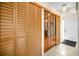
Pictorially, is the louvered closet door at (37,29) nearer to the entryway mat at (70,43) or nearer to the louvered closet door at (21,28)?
the louvered closet door at (21,28)

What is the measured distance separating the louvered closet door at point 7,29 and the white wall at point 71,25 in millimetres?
881

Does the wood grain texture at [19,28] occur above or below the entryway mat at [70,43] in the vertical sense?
above

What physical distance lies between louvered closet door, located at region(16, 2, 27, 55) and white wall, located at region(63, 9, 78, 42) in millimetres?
706

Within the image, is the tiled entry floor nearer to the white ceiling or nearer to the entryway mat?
the entryway mat

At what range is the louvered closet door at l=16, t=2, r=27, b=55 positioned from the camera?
1.69m

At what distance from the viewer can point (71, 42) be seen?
1.83 meters

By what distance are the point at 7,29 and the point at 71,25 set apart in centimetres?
103

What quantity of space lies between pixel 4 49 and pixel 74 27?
45.7 inches

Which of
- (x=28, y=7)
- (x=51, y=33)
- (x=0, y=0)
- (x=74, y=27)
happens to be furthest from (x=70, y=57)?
(x=0, y=0)

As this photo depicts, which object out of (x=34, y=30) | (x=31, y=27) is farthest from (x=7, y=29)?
(x=34, y=30)

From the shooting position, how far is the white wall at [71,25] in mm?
1781

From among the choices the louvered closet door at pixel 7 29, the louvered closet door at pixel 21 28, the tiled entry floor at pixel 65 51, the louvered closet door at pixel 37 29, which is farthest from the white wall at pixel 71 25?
the louvered closet door at pixel 7 29

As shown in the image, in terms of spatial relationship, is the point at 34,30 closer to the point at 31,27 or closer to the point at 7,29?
the point at 31,27

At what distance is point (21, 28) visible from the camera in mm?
1758
